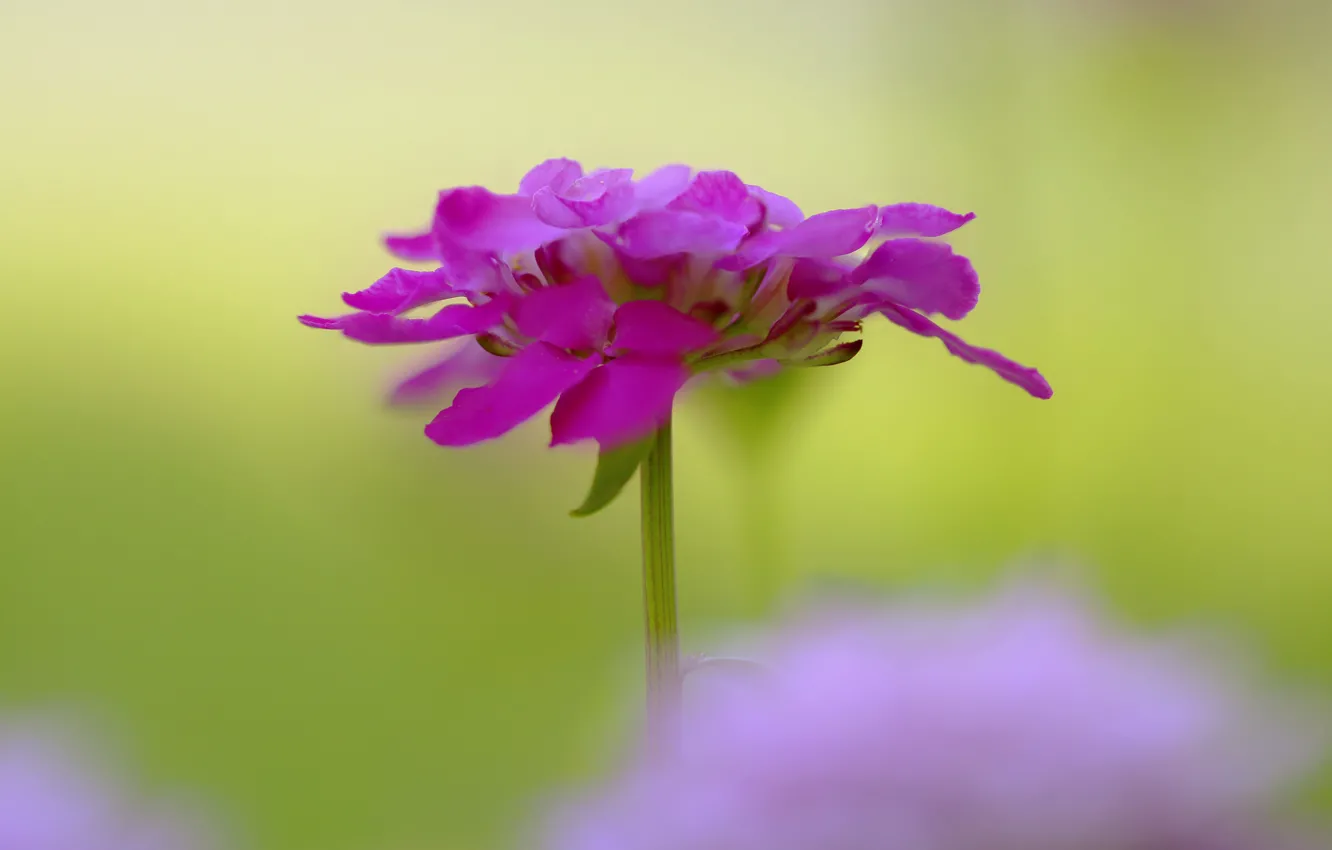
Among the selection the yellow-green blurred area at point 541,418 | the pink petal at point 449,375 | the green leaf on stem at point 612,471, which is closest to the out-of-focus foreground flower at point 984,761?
the green leaf on stem at point 612,471

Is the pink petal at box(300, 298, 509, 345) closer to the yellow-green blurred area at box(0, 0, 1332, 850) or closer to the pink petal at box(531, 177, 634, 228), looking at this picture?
the pink petal at box(531, 177, 634, 228)

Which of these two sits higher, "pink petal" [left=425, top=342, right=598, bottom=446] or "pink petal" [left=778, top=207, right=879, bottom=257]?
"pink petal" [left=778, top=207, right=879, bottom=257]

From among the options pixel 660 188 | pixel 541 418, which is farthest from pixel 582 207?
pixel 541 418

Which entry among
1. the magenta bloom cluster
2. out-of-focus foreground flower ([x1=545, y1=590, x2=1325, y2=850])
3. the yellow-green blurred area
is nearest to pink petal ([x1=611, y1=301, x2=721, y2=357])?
the magenta bloom cluster

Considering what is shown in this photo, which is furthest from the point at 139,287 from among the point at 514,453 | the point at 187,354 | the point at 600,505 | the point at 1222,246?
the point at 1222,246

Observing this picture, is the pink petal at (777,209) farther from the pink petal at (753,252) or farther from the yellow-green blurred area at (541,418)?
the yellow-green blurred area at (541,418)

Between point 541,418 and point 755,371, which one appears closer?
point 755,371

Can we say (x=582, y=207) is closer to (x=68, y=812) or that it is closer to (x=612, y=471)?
(x=612, y=471)
